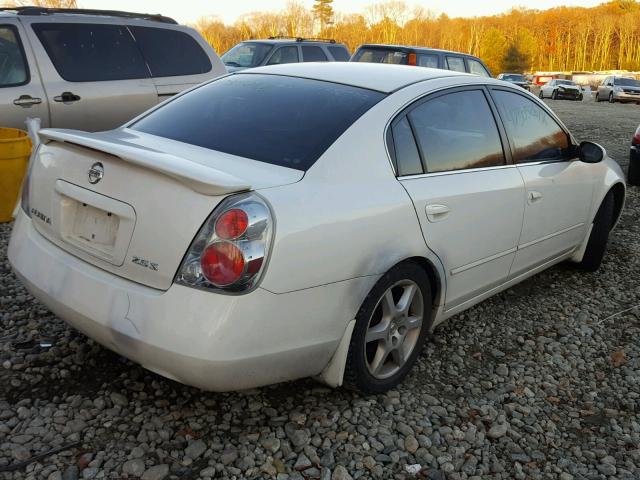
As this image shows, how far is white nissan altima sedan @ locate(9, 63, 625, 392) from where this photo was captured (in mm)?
2289

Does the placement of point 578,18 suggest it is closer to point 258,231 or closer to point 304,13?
point 304,13

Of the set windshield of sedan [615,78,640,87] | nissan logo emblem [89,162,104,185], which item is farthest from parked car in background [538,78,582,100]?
nissan logo emblem [89,162,104,185]

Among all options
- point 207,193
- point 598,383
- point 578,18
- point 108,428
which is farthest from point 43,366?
point 578,18

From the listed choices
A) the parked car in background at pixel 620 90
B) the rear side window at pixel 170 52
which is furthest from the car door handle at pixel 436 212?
the parked car in background at pixel 620 90

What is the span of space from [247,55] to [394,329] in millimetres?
11082

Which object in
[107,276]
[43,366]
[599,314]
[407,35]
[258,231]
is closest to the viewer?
[258,231]

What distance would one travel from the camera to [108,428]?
2592 millimetres

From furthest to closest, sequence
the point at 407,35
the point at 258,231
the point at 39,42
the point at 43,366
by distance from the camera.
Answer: the point at 407,35 → the point at 39,42 → the point at 43,366 → the point at 258,231

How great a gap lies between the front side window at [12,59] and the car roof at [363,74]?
3.02 metres

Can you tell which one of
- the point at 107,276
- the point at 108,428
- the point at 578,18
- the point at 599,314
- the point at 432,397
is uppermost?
the point at 107,276

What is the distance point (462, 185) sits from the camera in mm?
3188

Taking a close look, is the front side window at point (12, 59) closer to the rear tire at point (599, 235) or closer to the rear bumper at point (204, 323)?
the rear bumper at point (204, 323)

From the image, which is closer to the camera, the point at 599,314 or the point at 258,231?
the point at 258,231

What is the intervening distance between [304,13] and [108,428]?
87.8m
